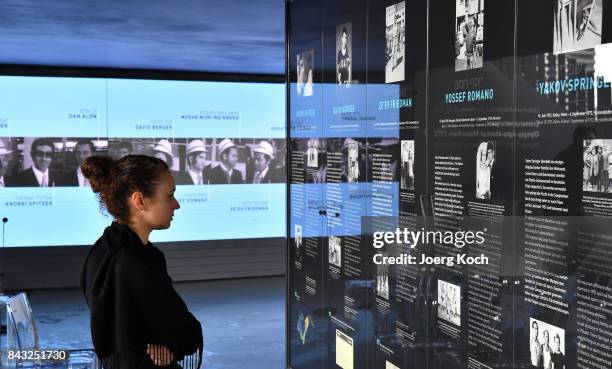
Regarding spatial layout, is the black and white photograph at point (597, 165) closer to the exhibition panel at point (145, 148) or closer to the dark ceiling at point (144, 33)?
the dark ceiling at point (144, 33)

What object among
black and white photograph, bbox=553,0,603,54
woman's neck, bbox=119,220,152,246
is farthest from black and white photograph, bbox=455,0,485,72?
woman's neck, bbox=119,220,152,246

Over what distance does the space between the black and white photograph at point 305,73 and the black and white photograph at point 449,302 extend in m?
1.98

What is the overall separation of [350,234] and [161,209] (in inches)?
79.2

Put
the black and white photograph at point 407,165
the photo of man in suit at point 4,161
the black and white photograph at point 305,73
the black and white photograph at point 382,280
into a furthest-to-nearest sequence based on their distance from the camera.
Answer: the photo of man in suit at point 4,161
the black and white photograph at point 305,73
the black and white photograph at point 382,280
the black and white photograph at point 407,165

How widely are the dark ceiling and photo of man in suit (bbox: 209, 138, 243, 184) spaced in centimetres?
116

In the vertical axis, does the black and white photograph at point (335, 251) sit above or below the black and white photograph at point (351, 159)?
below

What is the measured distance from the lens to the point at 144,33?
270 inches

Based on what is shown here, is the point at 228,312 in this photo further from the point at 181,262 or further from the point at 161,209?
the point at 161,209

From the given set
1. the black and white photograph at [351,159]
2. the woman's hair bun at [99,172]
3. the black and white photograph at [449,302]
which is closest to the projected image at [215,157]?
the black and white photograph at [351,159]

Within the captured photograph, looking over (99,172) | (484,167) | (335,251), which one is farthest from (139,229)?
(335,251)

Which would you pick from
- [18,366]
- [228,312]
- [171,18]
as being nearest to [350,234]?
[18,366]

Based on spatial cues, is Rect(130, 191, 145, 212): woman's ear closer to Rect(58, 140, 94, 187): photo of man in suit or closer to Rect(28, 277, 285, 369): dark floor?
Rect(28, 277, 285, 369): dark floor

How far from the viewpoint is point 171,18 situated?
6.05 metres

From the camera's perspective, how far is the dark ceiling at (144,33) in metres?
5.62
